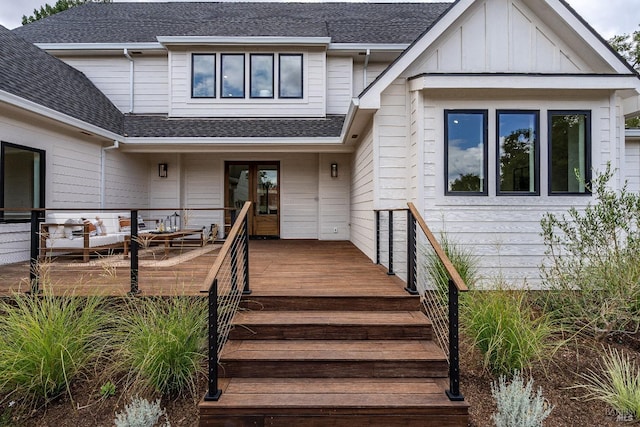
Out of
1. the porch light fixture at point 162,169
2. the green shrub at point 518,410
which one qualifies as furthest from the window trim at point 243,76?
the green shrub at point 518,410

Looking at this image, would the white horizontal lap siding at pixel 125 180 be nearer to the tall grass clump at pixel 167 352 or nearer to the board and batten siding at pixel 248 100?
→ the board and batten siding at pixel 248 100

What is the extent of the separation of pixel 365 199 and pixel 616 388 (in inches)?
176

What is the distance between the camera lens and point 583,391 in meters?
3.01

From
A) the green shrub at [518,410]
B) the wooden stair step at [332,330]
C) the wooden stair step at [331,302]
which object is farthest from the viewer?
the wooden stair step at [331,302]

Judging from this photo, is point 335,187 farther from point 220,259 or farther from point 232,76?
point 220,259

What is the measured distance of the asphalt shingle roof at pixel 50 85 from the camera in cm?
595

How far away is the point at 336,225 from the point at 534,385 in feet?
21.8

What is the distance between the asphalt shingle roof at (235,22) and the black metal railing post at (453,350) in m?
7.85

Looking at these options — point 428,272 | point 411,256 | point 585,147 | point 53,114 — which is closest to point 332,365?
point 411,256

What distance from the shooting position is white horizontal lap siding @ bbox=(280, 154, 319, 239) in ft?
31.8

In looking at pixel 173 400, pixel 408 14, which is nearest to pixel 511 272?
pixel 173 400

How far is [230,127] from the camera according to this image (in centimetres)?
855

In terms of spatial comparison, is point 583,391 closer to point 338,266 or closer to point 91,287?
point 338,266

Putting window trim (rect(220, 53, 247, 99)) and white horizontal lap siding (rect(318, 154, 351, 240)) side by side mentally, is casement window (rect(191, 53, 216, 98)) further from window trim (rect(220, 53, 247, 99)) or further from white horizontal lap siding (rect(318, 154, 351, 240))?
white horizontal lap siding (rect(318, 154, 351, 240))
